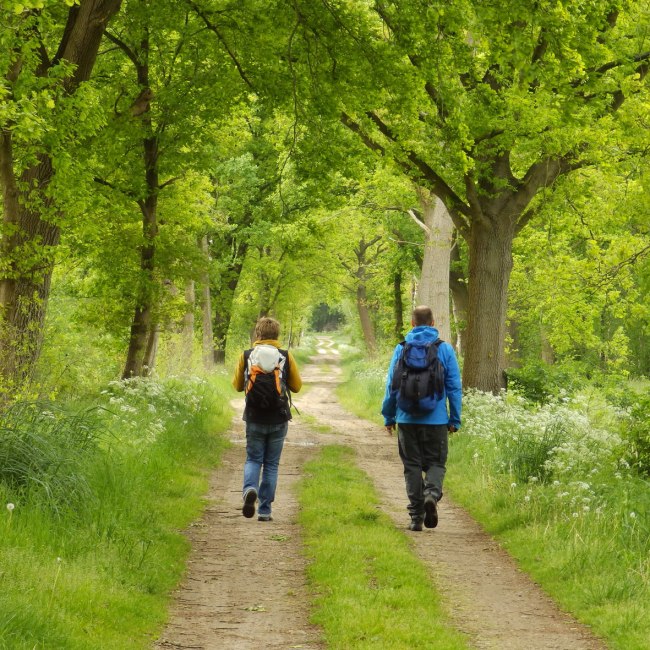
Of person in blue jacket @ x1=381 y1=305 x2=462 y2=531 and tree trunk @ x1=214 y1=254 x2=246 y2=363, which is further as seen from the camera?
tree trunk @ x1=214 y1=254 x2=246 y2=363

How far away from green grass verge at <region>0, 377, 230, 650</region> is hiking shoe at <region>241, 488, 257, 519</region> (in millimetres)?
660

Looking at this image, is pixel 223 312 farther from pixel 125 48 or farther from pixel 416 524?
pixel 416 524

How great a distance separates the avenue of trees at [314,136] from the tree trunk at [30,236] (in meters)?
0.03

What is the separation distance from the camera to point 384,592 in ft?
22.2

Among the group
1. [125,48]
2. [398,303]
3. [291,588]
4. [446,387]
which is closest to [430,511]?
[446,387]

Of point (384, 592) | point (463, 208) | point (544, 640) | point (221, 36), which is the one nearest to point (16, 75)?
point (221, 36)

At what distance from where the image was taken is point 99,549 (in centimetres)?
718

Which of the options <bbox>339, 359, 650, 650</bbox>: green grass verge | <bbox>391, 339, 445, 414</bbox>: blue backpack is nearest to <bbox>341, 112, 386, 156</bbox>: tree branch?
<bbox>339, 359, 650, 650</bbox>: green grass verge

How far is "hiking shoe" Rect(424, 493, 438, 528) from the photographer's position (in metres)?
9.34

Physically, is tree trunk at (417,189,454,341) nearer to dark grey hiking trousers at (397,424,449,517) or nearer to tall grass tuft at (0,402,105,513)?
dark grey hiking trousers at (397,424,449,517)

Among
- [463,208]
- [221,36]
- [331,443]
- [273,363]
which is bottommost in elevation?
[331,443]

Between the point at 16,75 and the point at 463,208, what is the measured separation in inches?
376

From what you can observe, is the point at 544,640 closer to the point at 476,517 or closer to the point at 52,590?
the point at 52,590

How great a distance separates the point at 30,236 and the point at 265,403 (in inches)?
166
